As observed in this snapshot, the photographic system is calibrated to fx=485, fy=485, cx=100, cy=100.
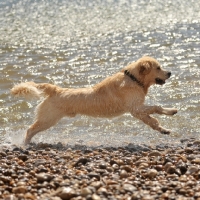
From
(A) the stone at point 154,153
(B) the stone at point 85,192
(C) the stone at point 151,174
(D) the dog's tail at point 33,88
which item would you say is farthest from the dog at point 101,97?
(B) the stone at point 85,192

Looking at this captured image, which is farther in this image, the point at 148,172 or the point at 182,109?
the point at 182,109

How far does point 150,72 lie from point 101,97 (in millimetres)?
811

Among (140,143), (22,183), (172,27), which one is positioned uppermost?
(172,27)

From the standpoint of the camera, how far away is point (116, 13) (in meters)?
17.3

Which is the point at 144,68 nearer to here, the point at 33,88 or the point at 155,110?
the point at 155,110

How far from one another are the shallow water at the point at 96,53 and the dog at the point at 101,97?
41 cm

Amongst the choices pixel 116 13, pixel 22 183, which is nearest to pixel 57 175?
pixel 22 183

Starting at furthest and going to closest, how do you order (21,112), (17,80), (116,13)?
(116,13) < (17,80) < (21,112)

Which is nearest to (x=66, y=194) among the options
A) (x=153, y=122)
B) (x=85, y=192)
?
(x=85, y=192)

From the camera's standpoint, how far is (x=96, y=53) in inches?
473

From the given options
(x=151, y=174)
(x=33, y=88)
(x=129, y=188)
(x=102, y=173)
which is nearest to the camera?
(x=129, y=188)

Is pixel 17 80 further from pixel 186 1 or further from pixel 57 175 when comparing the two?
pixel 186 1

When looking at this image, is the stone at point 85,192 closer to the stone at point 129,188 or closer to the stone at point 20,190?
the stone at point 129,188

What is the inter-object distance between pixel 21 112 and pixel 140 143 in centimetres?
272
